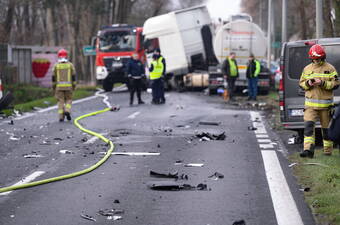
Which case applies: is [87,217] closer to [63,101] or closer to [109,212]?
[109,212]

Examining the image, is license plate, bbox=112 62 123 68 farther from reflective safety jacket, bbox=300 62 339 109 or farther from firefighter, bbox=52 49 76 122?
reflective safety jacket, bbox=300 62 339 109

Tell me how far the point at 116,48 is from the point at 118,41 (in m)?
0.35

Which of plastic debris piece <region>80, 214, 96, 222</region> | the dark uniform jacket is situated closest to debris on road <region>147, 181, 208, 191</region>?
plastic debris piece <region>80, 214, 96, 222</region>

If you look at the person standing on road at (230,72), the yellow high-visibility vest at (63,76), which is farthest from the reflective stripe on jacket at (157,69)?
the yellow high-visibility vest at (63,76)

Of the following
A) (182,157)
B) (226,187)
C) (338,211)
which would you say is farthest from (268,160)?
(338,211)

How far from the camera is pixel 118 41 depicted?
3859 cm

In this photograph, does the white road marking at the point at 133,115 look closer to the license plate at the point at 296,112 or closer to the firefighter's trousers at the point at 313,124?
the license plate at the point at 296,112

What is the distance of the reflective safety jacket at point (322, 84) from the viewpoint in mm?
12438

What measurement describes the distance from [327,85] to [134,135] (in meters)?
5.19

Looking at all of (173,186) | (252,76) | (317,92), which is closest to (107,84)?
(252,76)

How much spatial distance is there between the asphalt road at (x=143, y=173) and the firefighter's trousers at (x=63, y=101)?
20.9 inches

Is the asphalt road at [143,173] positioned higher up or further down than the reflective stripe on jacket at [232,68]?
further down

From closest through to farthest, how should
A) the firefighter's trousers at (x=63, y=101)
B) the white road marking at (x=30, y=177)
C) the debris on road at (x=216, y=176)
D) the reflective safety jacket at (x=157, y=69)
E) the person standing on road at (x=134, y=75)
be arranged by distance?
the white road marking at (x=30, y=177), the debris on road at (x=216, y=176), the firefighter's trousers at (x=63, y=101), the person standing on road at (x=134, y=75), the reflective safety jacket at (x=157, y=69)

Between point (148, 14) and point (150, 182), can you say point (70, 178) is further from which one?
point (148, 14)
